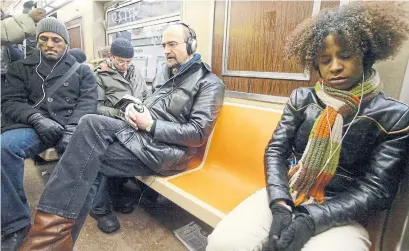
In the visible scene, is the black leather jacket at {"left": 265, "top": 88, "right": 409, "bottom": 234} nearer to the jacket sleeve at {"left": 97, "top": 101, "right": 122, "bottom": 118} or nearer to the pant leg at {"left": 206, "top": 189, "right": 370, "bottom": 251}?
the pant leg at {"left": 206, "top": 189, "right": 370, "bottom": 251}

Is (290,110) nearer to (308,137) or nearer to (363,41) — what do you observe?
(308,137)

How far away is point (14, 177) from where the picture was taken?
152 cm

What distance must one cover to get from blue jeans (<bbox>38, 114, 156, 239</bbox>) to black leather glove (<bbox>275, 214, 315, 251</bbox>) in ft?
3.44

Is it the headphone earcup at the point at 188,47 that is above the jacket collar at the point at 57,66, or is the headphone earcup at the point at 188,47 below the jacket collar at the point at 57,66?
above

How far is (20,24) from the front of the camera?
2.11 m

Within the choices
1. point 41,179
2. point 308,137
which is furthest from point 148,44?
point 308,137

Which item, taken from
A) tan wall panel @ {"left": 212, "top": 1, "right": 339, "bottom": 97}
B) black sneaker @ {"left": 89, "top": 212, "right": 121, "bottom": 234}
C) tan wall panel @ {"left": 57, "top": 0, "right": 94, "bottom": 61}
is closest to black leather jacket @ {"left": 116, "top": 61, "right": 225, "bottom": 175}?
tan wall panel @ {"left": 212, "top": 1, "right": 339, "bottom": 97}

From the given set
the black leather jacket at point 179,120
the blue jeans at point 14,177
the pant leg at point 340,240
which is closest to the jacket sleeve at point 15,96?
the blue jeans at point 14,177

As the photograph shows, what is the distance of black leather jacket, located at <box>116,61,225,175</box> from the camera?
5.13 ft

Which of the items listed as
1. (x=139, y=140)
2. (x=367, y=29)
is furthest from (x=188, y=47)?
(x=367, y=29)

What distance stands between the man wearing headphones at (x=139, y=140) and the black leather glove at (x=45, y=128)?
527mm

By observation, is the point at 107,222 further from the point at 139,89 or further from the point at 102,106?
the point at 139,89

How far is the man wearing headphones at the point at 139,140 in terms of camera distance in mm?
1273

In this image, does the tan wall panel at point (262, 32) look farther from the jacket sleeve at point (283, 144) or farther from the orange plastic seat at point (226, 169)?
the jacket sleeve at point (283, 144)
